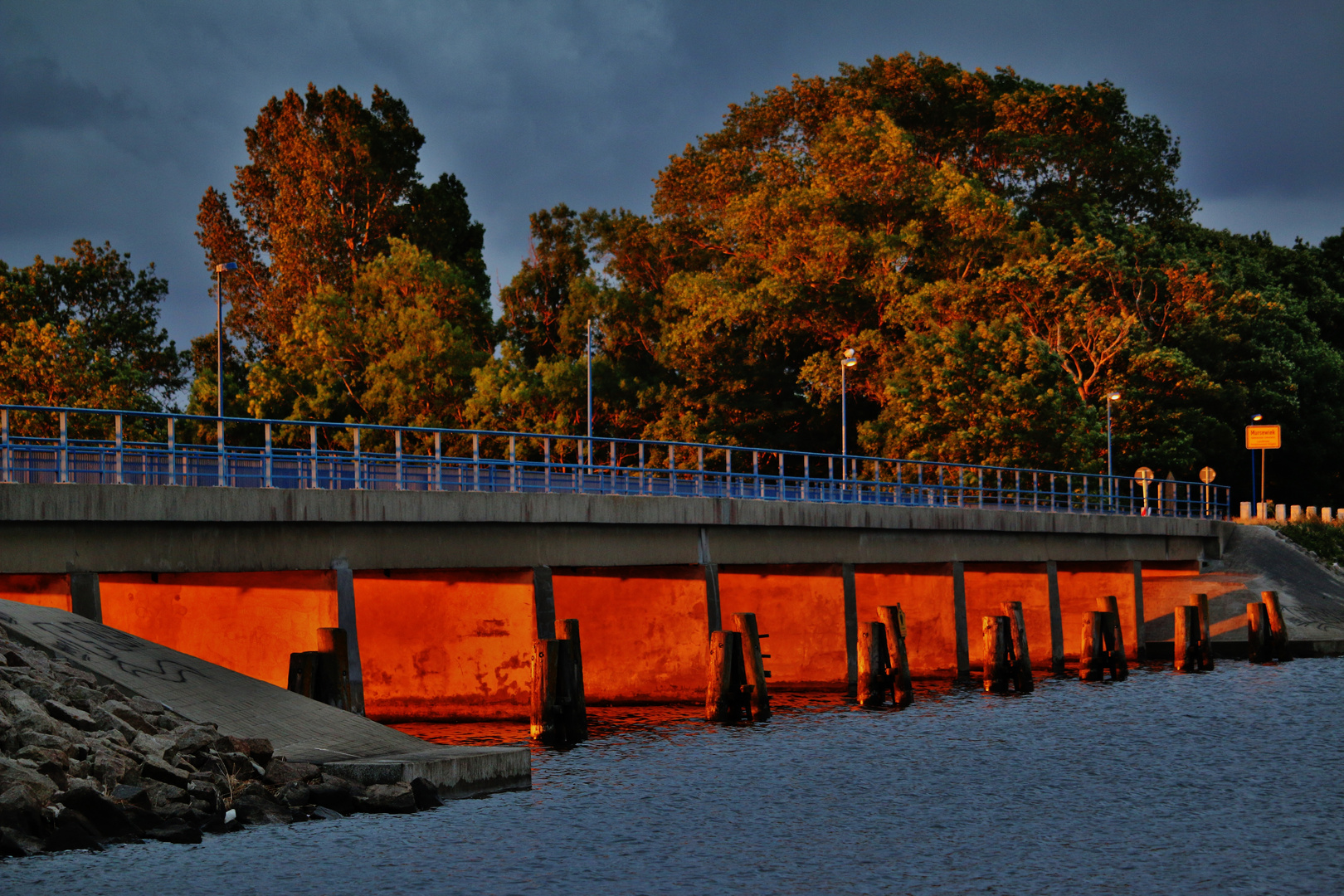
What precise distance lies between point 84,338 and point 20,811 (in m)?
51.9

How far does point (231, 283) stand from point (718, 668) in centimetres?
5966

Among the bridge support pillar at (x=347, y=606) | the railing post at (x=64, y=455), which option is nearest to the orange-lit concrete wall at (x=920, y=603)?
the bridge support pillar at (x=347, y=606)

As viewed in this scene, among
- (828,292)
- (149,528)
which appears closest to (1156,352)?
(828,292)

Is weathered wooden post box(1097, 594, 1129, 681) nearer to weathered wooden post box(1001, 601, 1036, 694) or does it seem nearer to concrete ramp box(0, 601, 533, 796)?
weathered wooden post box(1001, 601, 1036, 694)

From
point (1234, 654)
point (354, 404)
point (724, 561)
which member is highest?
point (354, 404)

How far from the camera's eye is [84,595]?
22328 millimetres

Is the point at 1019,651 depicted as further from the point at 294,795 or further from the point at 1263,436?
the point at 1263,436

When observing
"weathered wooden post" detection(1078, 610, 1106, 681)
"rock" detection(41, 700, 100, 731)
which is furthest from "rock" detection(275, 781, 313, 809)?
"weathered wooden post" detection(1078, 610, 1106, 681)

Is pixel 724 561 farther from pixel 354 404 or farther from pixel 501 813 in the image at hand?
pixel 354 404

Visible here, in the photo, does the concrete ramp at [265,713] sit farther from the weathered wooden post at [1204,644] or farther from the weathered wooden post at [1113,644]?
the weathered wooden post at [1204,644]

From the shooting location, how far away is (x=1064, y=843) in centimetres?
1956

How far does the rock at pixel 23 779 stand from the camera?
15.8 m

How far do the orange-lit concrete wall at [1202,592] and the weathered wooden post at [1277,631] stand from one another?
1.49 m

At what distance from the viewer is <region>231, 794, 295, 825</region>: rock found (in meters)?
17.4
